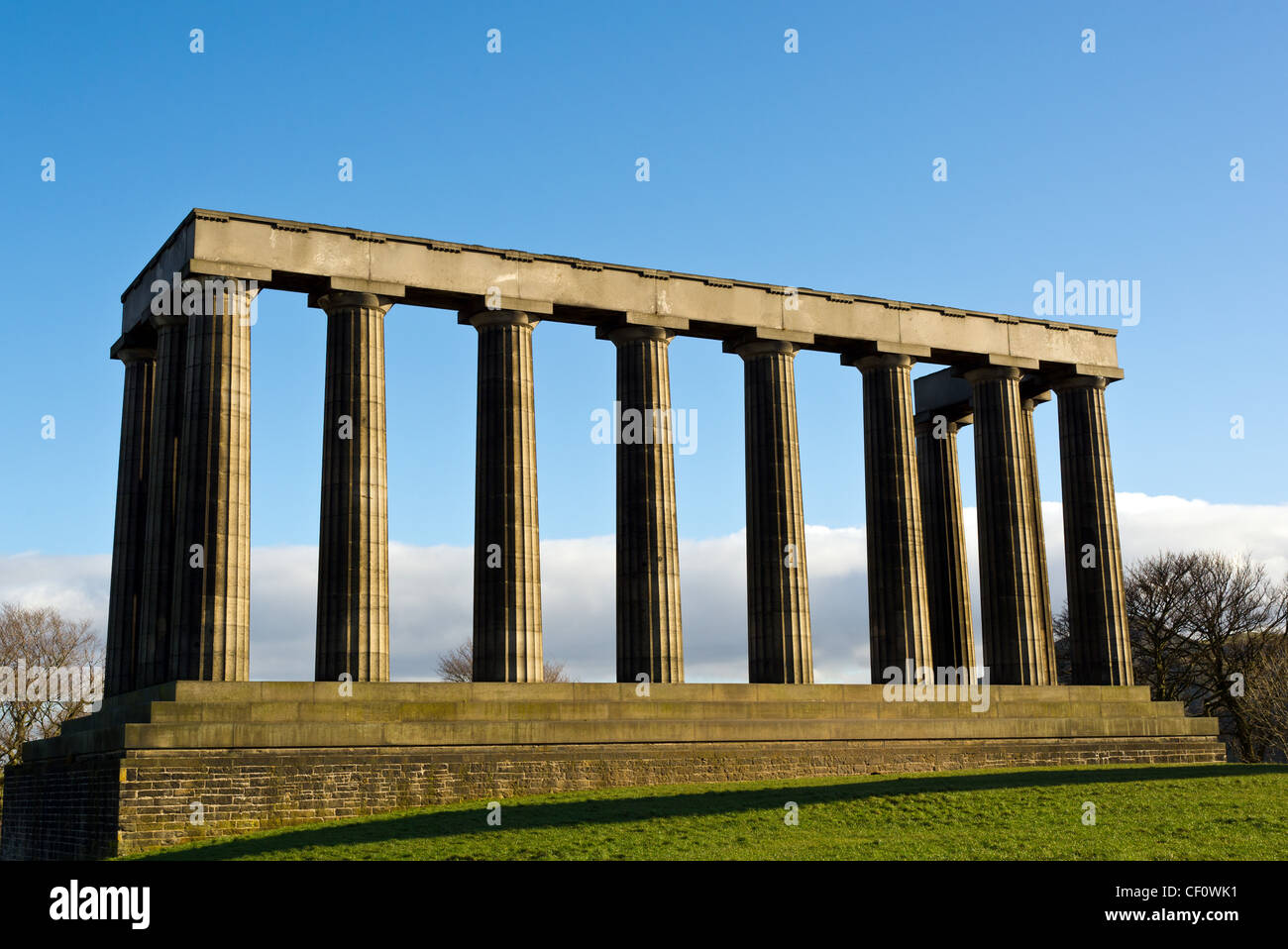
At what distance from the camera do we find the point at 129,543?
175ft

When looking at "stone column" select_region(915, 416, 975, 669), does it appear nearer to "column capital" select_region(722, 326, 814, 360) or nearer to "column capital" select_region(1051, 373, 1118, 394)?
"column capital" select_region(1051, 373, 1118, 394)

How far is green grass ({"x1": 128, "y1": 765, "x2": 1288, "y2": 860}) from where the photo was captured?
28969 mm

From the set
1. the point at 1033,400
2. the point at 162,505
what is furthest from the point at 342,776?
the point at 1033,400

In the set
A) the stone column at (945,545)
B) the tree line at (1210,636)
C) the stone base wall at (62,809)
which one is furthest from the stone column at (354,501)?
the tree line at (1210,636)

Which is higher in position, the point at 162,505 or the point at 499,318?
the point at 499,318

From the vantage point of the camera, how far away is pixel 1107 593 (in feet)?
200

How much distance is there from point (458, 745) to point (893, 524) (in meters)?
21.0

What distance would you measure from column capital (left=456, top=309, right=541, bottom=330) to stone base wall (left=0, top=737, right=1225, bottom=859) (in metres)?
15.8

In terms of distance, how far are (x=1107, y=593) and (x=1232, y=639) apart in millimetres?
30406

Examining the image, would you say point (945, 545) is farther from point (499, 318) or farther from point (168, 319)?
point (168, 319)

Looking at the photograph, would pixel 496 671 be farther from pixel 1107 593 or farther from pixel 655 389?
pixel 1107 593

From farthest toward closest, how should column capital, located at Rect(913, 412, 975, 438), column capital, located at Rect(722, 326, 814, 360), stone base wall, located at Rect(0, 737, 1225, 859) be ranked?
1. column capital, located at Rect(913, 412, 975, 438)
2. column capital, located at Rect(722, 326, 814, 360)
3. stone base wall, located at Rect(0, 737, 1225, 859)

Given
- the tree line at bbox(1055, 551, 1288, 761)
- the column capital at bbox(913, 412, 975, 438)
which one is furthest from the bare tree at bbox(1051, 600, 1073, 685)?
the column capital at bbox(913, 412, 975, 438)
